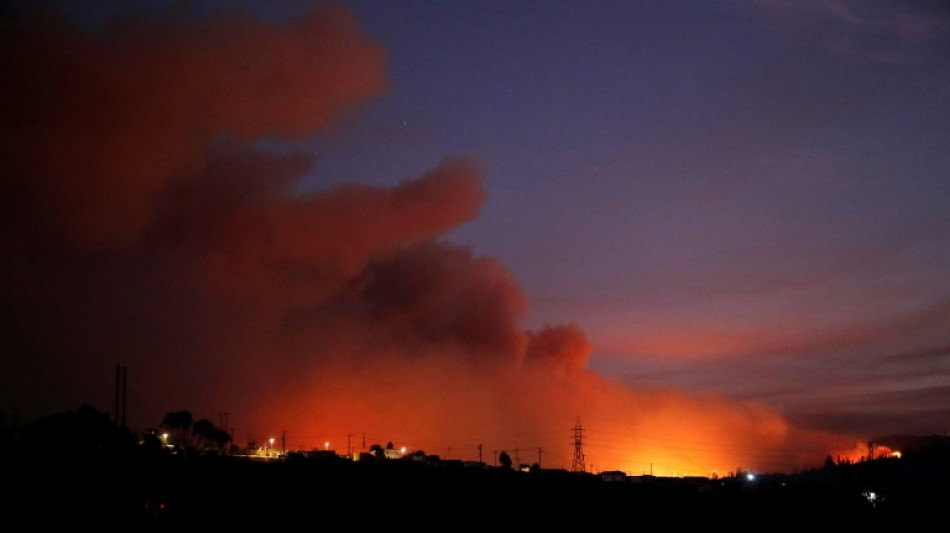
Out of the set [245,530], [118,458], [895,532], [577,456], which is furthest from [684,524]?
[577,456]

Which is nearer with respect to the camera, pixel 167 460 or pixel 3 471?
pixel 3 471

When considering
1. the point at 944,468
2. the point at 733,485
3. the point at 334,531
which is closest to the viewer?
the point at 334,531

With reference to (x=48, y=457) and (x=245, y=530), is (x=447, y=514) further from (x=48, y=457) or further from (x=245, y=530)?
(x=48, y=457)

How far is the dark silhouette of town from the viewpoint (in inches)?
2052

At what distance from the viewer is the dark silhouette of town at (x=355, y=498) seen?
5212 cm

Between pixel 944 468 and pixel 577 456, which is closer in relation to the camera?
pixel 577 456

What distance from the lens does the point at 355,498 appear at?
6131cm

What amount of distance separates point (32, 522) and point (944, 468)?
18294 cm

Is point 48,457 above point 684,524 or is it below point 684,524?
above

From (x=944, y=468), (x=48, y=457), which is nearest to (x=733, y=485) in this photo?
(x=48, y=457)

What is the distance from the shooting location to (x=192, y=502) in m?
57.0

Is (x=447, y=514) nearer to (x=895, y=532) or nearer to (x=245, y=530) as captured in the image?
(x=245, y=530)

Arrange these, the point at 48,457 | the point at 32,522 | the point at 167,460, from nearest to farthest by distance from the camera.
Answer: the point at 32,522 < the point at 48,457 < the point at 167,460

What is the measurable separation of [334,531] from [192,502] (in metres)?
13.6
